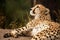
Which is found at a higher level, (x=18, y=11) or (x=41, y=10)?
(x=41, y=10)

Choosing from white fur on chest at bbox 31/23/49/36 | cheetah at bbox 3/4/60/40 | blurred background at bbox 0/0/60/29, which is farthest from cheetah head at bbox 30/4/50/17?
blurred background at bbox 0/0/60/29

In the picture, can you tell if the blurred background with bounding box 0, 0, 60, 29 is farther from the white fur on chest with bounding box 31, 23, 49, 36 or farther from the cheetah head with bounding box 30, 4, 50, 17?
the white fur on chest with bounding box 31, 23, 49, 36

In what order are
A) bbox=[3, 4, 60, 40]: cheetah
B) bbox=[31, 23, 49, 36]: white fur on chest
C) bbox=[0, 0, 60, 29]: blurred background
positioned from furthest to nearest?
1. bbox=[0, 0, 60, 29]: blurred background
2. bbox=[31, 23, 49, 36]: white fur on chest
3. bbox=[3, 4, 60, 40]: cheetah

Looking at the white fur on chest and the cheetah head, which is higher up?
the cheetah head

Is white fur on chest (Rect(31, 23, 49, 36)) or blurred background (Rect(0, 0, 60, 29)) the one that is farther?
blurred background (Rect(0, 0, 60, 29))

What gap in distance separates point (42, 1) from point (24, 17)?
3.50 ft

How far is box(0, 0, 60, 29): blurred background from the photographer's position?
238 inches

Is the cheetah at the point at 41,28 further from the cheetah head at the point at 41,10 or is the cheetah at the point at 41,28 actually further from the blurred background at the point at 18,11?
the blurred background at the point at 18,11

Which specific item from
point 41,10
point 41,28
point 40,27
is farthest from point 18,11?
point 41,28

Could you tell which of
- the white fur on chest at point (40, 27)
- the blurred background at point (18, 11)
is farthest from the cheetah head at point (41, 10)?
the blurred background at point (18, 11)

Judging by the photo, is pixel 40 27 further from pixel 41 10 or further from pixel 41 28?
pixel 41 10

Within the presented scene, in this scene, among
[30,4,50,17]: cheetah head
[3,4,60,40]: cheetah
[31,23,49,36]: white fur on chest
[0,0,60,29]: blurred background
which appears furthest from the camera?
[0,0,60,29]: blurred background

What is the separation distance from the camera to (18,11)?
8.14 meters

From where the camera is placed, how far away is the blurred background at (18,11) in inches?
238
